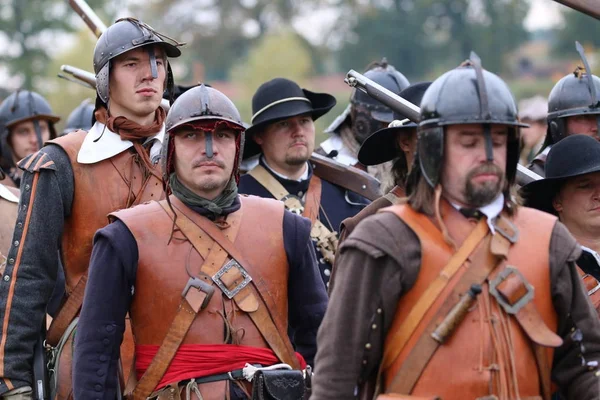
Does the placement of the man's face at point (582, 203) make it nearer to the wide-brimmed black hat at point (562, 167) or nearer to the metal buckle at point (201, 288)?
the wide-brimmed black hat at point (562, 167)

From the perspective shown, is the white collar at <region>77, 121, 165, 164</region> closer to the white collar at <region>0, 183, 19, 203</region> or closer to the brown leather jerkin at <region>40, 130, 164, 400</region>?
the brown leather jerkin at <region>40, 130, 164, 400</region>

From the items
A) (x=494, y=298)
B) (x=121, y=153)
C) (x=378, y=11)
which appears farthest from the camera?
(x=378, y=11)

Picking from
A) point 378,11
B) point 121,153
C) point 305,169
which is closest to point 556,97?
point 305,169

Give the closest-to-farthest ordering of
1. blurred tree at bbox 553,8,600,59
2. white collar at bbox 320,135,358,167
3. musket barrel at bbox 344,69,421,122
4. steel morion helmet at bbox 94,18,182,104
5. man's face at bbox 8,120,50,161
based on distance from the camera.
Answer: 1. musket barrel at bbox 344,69,421,122
2. steel morion helmet at bbox 94,18,182,104
3. white collar at bbox 320,135,358,167
4. man's face at bbox 8,120,50,161
5. blurred tree at bbox 553,8,600,59

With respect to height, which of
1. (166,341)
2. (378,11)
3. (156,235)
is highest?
(378,11)

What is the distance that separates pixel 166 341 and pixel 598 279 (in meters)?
2.15

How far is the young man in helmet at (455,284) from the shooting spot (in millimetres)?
4734

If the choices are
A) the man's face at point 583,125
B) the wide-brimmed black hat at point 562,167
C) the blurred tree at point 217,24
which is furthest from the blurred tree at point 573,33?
the wide-brimmed black hat at point 562,167

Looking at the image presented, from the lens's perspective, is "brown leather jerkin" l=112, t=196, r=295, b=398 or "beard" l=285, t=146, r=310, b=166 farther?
"beard" l=285, t=146, r=310, b=166

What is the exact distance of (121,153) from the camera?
22.9ft

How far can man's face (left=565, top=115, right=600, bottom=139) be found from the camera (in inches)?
317

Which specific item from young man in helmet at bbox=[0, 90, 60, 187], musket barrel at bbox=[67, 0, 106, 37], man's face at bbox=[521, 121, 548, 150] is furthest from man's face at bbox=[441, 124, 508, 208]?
man's face at bbox=[521, 121, 548, 150]

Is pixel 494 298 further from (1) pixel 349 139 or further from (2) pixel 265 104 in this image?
(1) pixel 349 139

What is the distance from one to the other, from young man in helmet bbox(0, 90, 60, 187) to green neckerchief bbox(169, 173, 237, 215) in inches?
226
